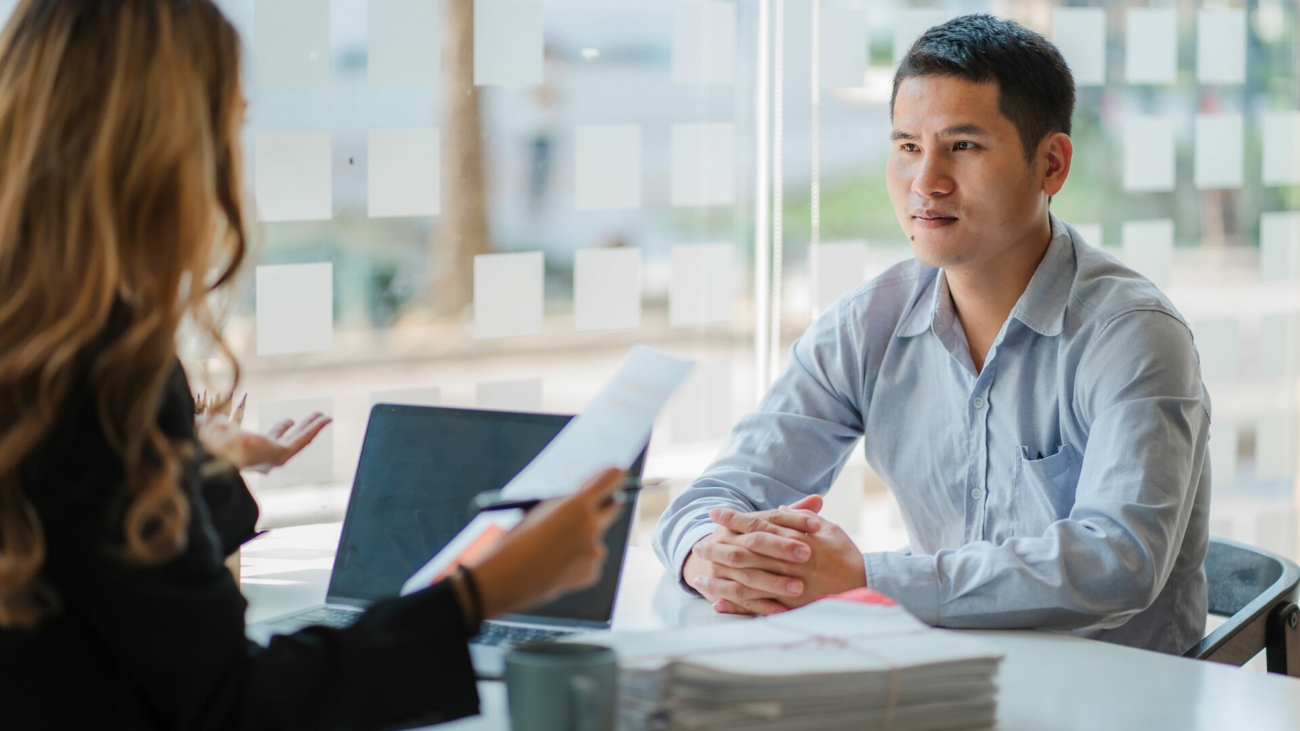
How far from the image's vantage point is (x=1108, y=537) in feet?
4.65

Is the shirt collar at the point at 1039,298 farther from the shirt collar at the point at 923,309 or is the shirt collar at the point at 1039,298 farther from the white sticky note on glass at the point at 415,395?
the white sticky note on glass at the point at 415,395

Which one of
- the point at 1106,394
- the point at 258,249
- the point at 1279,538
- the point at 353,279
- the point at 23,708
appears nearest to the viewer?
the point at 23,708

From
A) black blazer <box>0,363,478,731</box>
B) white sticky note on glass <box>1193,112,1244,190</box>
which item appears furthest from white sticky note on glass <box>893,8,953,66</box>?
black blazer <box>0,363,478,731</box>

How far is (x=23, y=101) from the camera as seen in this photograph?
85cm

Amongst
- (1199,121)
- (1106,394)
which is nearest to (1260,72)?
(1199,121)

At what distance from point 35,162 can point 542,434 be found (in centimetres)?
70

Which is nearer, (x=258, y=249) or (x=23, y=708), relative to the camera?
(x=23, y=708)

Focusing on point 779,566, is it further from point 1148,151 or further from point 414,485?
point 1148,151

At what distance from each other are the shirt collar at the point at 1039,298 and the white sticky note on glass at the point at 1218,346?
194 cm

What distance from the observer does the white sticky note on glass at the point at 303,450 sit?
2342mm

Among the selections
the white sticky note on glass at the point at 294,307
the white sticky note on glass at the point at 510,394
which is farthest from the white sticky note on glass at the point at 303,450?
the white sticky note on glass at the point at 510,394

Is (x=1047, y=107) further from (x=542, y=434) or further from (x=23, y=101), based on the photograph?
(x=23, y=101)

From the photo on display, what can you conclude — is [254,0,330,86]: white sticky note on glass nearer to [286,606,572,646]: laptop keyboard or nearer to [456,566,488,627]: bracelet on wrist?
[286,606,572,646]: laptop keyboard

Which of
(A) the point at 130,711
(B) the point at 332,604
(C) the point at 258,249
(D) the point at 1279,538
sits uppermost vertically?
(C) the point at 258,249
